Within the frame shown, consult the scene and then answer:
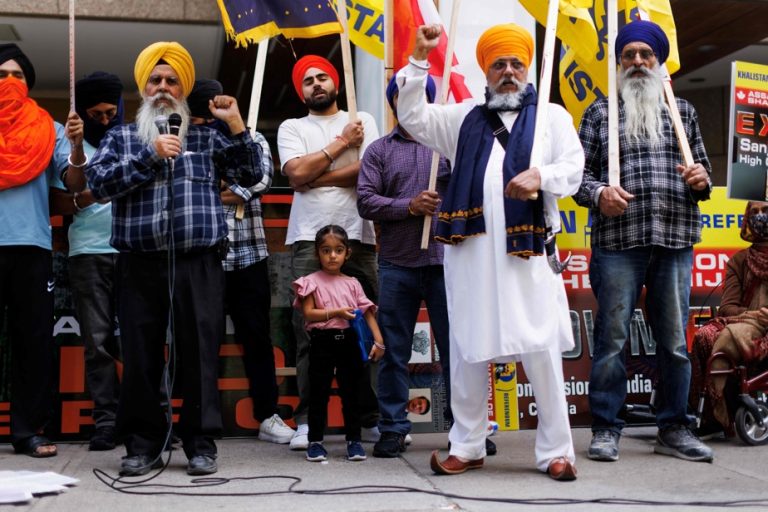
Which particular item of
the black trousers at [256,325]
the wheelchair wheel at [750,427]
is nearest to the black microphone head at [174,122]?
the black trousers at [256,325]

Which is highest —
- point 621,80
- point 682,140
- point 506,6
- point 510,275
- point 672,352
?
point 506,6

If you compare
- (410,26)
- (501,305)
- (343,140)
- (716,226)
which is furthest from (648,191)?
(410,26)

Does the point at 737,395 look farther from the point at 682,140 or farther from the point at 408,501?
the point at 408,501

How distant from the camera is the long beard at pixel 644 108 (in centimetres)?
522

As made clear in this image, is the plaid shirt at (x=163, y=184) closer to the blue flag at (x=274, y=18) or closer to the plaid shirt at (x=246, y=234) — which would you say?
the plaid shirt at (x=246, y=234)

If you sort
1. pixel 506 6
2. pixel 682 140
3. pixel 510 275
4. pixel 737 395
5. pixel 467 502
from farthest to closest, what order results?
1. pixel 506 6
2. pixel 737 395
3. pixel 682 140
4. pixel 510 275
5. pixel 467 502

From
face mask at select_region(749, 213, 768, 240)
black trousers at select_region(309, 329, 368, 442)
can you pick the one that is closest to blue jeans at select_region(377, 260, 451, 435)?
black trousers at select_region(309, 329, 368, 442)

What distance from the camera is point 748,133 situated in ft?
21.6

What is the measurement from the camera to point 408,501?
4.09m

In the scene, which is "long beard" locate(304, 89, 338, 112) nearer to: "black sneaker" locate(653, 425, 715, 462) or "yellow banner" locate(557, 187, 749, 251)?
"yellow banner" locate(557, 187, 749, 251)

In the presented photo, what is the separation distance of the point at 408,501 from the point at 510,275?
1138 mm

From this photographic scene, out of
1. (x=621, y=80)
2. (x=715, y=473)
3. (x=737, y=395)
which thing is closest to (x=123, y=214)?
(x=621, y=80)

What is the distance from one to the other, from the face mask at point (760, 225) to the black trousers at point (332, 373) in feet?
8.53

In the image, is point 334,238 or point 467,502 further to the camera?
point 334,238
